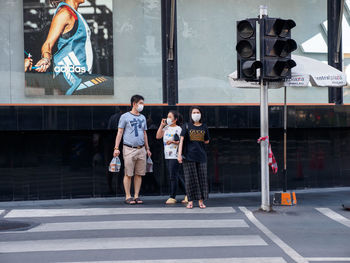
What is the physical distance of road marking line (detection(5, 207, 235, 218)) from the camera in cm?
867

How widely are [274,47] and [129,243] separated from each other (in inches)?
157

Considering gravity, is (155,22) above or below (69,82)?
above

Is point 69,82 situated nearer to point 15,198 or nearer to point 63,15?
point 63,15

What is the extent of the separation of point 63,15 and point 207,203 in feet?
15.5

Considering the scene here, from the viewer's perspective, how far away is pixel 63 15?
10.9 m

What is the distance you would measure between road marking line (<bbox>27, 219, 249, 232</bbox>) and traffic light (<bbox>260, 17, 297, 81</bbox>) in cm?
240

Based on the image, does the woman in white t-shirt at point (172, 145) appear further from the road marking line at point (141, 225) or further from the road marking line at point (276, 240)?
the road marking line at point (141, 225)

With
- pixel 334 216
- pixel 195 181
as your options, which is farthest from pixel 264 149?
pixel 334 216

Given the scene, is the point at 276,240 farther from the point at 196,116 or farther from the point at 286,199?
the point at 196,116

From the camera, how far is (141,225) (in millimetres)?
7539

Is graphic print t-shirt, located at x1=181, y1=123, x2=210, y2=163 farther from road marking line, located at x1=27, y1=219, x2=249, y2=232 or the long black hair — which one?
road marking line, located at x1=27, y1=219, x2=249, y2=232

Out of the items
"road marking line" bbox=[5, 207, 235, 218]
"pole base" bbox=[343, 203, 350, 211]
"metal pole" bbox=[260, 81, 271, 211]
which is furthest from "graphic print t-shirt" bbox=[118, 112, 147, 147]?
"pole base" bbox=[343, 203, 350, 211]

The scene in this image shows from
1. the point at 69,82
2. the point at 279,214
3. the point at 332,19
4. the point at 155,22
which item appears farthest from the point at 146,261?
the point at 332,19

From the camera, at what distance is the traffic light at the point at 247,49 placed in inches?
331
